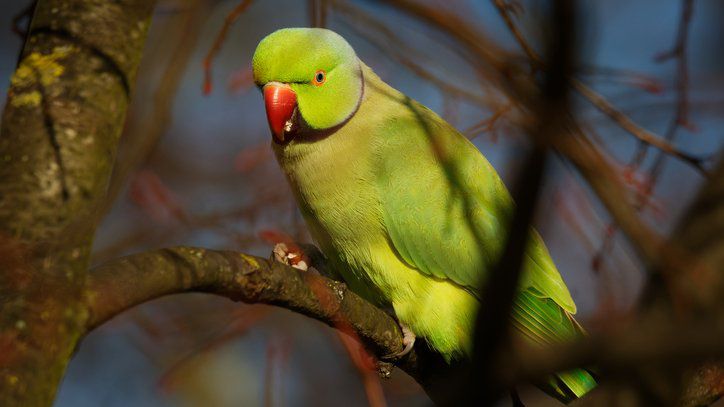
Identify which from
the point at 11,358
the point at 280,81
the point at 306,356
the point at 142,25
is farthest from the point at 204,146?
the point at 11,358

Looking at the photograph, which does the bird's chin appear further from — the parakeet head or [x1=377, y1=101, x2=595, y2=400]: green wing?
[x1=377, y1=101, x2=595, y2=400]: green wing

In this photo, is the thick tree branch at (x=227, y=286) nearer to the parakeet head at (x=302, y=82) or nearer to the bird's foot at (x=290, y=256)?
the bird's foot at (x=290, y=256)

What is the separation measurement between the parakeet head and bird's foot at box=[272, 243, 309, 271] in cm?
47

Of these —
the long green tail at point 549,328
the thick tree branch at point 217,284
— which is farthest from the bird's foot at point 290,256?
the long green tail at point 549,328

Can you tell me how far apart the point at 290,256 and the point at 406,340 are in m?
0.51

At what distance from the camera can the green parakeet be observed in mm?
2869

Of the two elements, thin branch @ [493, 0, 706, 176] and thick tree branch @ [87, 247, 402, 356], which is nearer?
thick tree branch @ [87, 247, 402, 356]

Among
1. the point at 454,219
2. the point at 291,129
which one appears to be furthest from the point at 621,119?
the point at 291,129

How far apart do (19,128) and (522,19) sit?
1.62 metres

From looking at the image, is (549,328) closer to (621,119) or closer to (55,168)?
A: (621,119)

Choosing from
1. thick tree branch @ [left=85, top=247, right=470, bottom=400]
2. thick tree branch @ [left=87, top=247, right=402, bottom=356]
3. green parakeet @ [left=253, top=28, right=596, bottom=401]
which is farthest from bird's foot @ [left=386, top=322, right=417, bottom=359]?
thick tree branch @ [left=87, top=247, right=402, bottom=356]

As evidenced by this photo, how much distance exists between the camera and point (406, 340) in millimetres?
2812

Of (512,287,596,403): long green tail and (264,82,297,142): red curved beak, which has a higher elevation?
(264,82,297,142): red curved beak

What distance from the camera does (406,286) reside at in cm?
288
